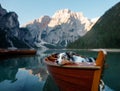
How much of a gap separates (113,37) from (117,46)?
16.3 metres

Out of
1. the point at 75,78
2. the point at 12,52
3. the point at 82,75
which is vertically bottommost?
the point at 75,78

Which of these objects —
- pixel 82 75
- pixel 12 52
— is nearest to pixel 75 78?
pixel 82 75

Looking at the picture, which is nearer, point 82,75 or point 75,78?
point 82,75

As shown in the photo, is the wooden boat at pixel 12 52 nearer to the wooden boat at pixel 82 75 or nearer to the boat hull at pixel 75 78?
the boat hull at pixel 75 78

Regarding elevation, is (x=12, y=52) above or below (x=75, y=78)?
above

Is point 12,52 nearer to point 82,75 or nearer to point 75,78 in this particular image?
point 75,78

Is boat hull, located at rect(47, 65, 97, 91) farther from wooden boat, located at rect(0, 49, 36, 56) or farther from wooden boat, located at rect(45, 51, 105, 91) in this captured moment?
wooden boat, located at rect(0, 49, 36, 56)

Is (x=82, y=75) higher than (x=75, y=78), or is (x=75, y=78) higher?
(x=82, y=75)

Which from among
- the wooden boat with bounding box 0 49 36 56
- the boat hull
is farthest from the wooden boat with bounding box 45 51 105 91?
the wooden boat with bounding box 0 49 36 56

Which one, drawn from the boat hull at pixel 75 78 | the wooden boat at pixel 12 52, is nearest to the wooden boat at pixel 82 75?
the boat hull at pixel 75 78

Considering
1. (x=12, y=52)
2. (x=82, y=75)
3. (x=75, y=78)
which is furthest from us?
(x=12, y=52)

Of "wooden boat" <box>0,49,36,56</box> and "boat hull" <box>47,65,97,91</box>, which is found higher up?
"wooden boat" <box>0,49,36,56</box>

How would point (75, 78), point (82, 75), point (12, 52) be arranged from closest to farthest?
point (82, 75) < point (75, 78) < point (12, 52)

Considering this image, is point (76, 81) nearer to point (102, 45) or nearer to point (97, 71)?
point (97, 71)
